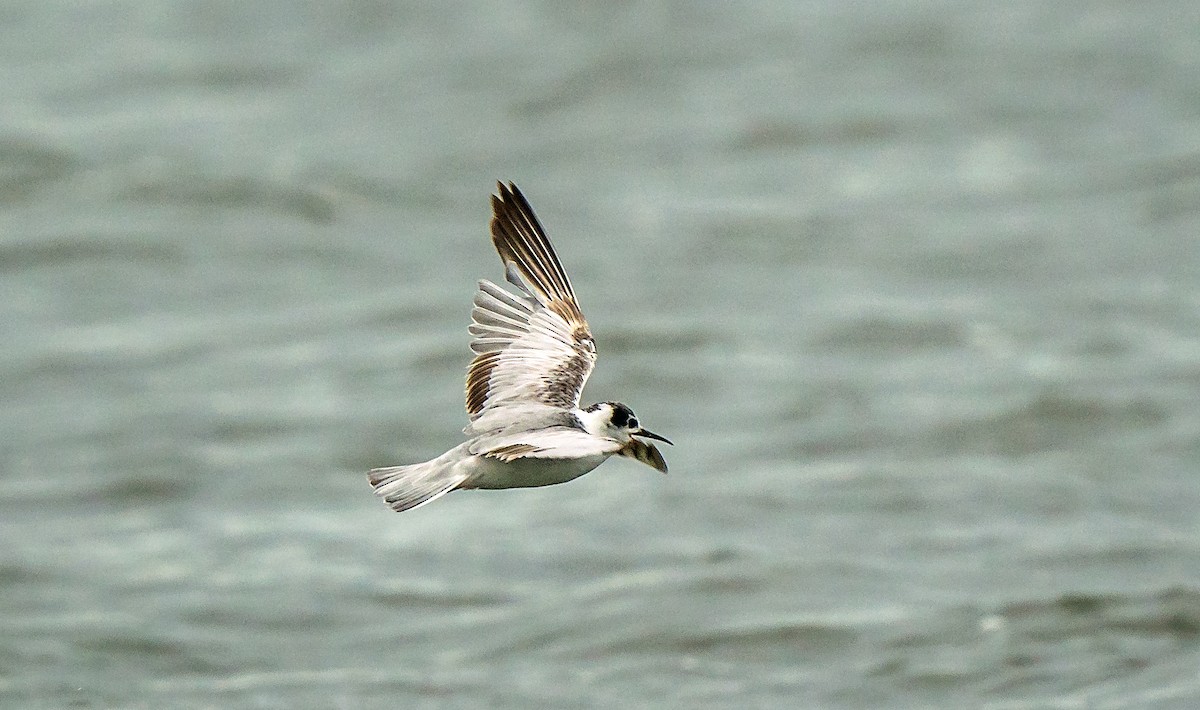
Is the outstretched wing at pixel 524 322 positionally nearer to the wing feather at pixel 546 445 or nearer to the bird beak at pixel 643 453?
the bird beak at pixel 643 453

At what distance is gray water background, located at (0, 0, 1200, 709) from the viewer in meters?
14.1

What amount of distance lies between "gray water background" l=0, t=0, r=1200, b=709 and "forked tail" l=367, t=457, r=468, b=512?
6.71m

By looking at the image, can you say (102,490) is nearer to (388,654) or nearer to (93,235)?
(388,654)

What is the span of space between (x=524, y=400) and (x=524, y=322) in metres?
0.79

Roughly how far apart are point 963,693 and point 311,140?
11926mm

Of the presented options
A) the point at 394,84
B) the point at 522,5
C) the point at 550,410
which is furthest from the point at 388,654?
the point at 522,5

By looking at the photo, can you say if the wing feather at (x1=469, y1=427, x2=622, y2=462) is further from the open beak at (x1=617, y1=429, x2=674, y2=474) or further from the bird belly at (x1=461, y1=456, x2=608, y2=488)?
the open beak at (x1=617, y1=429, x2=674, y2=474)

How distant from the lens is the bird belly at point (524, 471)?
6.43m

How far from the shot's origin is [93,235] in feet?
68.1

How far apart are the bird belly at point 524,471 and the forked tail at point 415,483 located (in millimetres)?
85

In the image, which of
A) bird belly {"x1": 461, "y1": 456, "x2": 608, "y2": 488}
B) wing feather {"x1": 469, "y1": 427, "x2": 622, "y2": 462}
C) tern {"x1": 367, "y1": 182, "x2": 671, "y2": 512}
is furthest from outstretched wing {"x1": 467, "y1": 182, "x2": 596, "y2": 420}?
bird belly {"x1": 461, "y1": 456, "x2": 608, "y2": 488}

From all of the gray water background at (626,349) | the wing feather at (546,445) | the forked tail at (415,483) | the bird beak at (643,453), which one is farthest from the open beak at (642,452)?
the gray water background at (626,349)

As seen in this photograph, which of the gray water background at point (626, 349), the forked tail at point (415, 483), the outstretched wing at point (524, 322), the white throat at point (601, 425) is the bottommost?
the forked tail at point (415, 483)

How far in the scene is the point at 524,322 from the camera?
8352 mm
